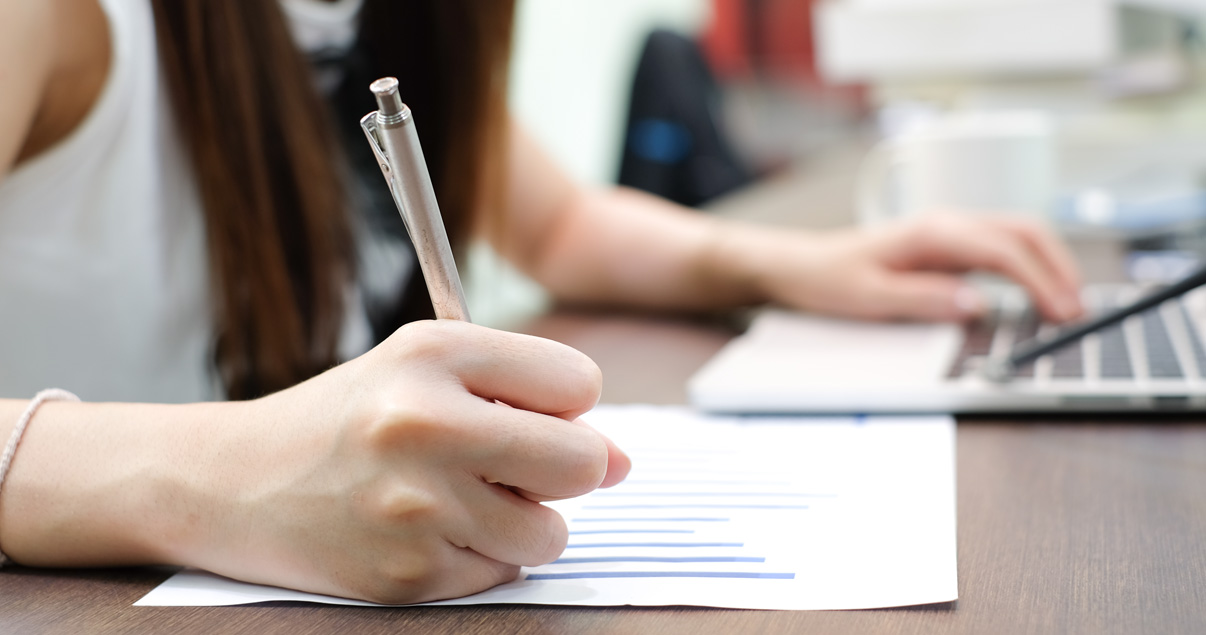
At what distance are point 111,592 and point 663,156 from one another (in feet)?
5.46

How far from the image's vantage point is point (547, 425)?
0.93 feet

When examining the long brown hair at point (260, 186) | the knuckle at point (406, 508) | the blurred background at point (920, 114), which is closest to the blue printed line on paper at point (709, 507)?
the knuckle at point (406, 508)

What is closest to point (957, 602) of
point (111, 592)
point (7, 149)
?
point (111, 592)

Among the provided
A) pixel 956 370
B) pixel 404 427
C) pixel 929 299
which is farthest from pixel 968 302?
pixel 404 427

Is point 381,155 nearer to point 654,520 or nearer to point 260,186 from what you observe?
point 654,520

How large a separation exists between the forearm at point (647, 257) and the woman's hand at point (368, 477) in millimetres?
436

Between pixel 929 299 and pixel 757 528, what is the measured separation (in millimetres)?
340

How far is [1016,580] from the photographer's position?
294 millimetres

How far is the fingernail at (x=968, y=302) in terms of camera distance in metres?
0.63

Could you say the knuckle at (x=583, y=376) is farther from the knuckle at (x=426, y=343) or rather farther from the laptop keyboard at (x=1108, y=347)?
the laptop keyboard at (x=1108, y=347)

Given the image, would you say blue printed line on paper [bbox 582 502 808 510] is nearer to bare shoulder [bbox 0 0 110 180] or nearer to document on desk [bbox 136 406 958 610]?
document on desk [bbox 136 406 958 610]

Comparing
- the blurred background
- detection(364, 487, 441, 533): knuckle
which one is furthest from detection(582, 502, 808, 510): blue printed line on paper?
the blurred background

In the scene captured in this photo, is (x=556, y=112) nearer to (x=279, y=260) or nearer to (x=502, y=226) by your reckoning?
(x=502, y=226)

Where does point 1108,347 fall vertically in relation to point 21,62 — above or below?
below
